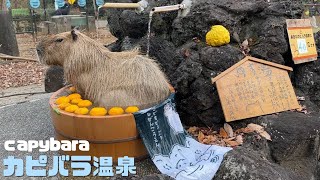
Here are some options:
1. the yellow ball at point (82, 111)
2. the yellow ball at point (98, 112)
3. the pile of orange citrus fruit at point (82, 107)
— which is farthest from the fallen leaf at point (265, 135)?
the yellow ball at point (82, 111)

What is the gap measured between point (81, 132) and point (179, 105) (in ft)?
4.76

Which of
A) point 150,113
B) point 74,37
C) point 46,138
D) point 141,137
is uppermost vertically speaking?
point 74,37

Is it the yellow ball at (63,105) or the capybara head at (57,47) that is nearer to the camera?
the yellow ball at (63,105)

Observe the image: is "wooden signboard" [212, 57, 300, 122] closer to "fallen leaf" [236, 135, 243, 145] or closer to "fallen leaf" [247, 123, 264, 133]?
"fallen leaf" [247, 123, 264, 133]

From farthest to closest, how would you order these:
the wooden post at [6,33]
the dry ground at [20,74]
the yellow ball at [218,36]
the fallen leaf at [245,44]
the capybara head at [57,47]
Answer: the wooden post at [6,33]
the dry ground at [20,74]
the fallen leaf at [245,44]
the yellow ball at [218,36]
the capybara head at [57,47]

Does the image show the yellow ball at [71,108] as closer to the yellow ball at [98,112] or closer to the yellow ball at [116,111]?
the yellow ball at [98,112]

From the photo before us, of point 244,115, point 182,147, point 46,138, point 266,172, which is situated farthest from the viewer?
point 46,138

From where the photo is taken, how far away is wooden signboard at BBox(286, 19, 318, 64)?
4.63 meters

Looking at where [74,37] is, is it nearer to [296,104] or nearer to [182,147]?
[182,147]

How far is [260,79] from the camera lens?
165 inches

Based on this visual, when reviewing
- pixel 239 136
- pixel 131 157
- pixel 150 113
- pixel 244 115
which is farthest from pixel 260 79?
pixel 131 157

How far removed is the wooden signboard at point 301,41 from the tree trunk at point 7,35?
29.1 ft

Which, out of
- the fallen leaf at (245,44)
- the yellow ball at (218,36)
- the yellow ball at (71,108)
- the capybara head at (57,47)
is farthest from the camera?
the fallen leaf at (245,44)

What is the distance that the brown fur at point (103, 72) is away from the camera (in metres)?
3.79
